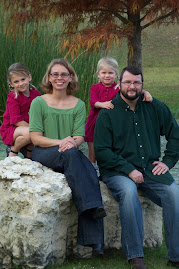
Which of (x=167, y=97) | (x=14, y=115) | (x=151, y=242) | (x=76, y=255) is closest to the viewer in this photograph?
(x=76, y=255)

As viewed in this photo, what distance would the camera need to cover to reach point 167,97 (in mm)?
13852

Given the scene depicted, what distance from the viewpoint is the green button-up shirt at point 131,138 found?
386 centimetres

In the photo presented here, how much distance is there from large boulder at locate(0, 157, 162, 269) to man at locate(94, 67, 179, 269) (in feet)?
0.79

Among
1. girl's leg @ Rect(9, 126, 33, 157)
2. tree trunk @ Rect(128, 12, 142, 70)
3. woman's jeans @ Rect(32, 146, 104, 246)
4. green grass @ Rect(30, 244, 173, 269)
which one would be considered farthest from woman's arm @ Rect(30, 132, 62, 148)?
tree trunk @ Rect(128, 12, 142, 70)

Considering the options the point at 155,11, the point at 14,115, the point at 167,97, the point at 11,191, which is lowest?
the point at 167,97

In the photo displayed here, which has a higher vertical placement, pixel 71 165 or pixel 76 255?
pixel 71 165

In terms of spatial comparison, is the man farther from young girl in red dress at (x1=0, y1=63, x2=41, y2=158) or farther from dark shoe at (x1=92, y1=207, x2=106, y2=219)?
young girl in red dress at (x1=0, y1=63, x2=41, y2=158)

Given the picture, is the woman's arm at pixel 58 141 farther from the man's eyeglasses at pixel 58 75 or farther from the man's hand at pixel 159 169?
the man's hand at pixel 159 169

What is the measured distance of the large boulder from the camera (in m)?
3.49

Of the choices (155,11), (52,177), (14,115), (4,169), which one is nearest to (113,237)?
(52,177)

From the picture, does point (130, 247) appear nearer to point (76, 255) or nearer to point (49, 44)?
point (76, 255)

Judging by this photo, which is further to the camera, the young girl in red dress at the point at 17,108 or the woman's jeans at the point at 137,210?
the young girl in red dress at the point at 17,108

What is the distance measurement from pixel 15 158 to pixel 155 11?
360cm

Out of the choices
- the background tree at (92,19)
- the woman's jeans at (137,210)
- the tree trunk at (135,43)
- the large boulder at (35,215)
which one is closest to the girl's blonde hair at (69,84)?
the large boulder at (35,215)
